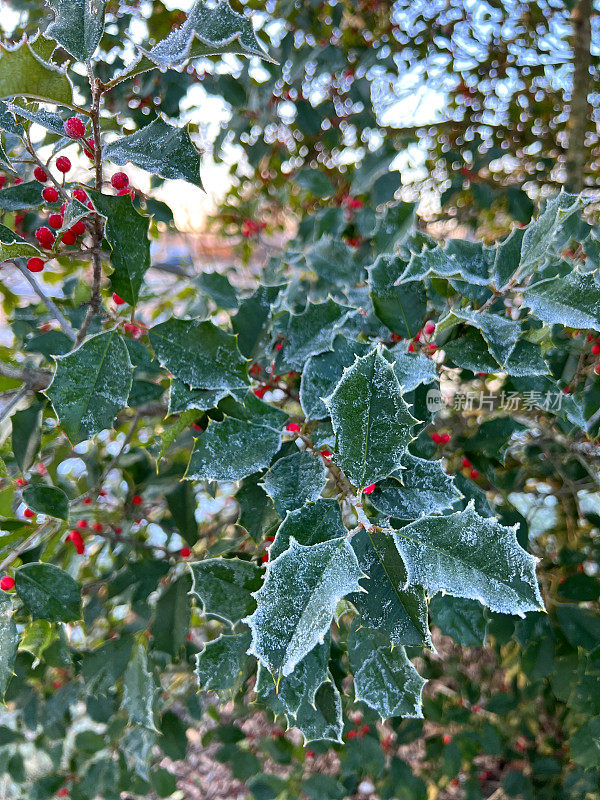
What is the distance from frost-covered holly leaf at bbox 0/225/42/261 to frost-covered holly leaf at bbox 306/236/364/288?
2.26 ft

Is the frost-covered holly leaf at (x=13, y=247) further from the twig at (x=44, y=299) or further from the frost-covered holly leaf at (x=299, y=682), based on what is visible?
the frost-covered holly leaf at (x=299, y=682)

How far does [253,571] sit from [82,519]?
646 mm

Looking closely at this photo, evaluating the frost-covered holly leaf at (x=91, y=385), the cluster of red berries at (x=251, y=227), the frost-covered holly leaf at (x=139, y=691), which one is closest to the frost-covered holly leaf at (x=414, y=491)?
the frost-covered holly leaf at (x=91, y=385)

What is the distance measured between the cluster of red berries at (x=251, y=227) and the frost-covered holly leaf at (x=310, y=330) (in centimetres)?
171

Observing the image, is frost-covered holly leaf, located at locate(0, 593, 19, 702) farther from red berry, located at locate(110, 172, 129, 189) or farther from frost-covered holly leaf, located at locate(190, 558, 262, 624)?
red berry, located at locate(110, 172, 129, 189)

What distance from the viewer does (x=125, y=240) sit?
27.5 inches

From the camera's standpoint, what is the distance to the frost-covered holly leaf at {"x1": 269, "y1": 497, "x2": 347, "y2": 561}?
0.60 m

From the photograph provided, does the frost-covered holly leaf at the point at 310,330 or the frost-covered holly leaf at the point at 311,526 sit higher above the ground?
the frost-covered holly leaf at the point at 310,330

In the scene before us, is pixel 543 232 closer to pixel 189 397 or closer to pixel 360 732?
pixel 189 397

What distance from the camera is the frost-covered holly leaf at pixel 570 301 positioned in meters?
0.67

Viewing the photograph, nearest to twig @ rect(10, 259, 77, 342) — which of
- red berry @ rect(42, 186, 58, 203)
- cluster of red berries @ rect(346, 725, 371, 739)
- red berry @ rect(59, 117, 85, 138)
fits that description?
red berry @ rect(42, 186, 58, 203)

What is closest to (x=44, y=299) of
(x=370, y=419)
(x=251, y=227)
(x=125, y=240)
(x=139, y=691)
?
(x=125, y=240)

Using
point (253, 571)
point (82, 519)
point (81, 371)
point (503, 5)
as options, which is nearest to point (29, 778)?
point (82, 519)

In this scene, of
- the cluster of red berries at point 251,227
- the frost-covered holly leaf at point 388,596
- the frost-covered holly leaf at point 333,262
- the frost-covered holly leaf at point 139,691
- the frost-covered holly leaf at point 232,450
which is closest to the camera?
the frost-covered holly leaf at point 388,596
